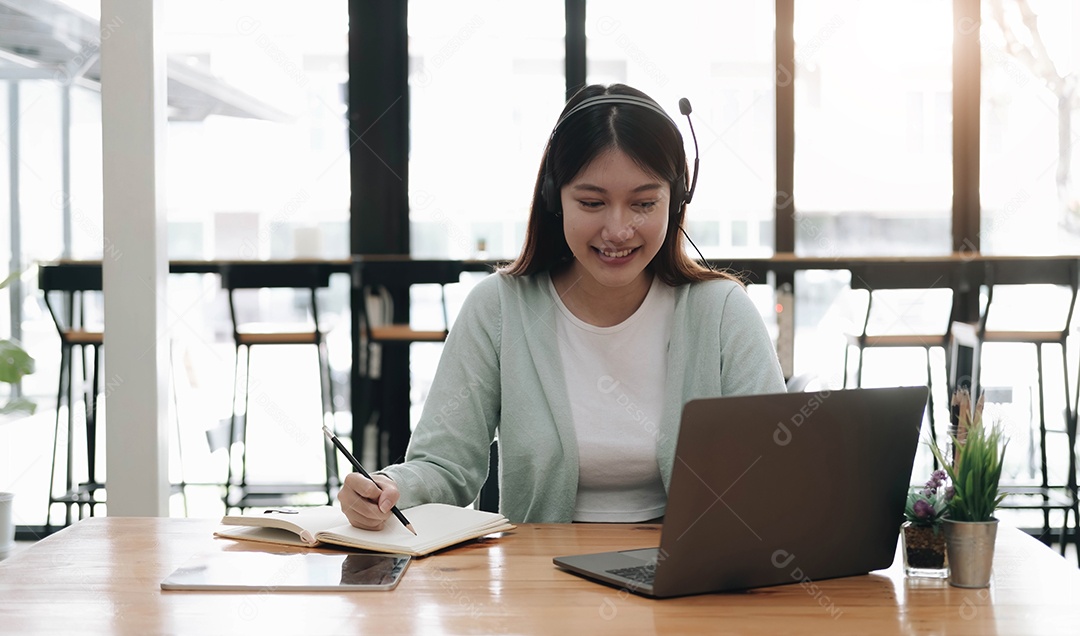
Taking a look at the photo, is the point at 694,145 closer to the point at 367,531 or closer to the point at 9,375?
the point at 367,531

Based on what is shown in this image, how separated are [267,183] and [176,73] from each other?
0.66 m

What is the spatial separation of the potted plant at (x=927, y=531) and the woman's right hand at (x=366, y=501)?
633 mm

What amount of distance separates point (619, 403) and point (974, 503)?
65 cm

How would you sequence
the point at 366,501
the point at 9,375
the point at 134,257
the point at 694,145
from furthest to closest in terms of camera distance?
the point at 9,375, the point at 134,257, the point at 694,145, the point at 366,501

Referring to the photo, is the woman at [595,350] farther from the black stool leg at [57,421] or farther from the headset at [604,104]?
the black stool leg at [57,421]

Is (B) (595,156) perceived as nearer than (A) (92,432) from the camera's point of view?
Yes

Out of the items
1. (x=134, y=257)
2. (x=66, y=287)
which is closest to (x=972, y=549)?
(x=134, y=257)

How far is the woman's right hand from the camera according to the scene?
1294mm

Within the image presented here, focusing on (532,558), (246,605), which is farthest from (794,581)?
(246,605)

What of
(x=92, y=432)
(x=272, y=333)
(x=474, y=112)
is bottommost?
(x=92, y=432)

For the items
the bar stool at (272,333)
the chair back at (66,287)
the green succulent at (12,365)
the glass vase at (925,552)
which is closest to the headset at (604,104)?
the glass vase at (925,552)

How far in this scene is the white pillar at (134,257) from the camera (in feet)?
7.80

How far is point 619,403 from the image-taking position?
165cm

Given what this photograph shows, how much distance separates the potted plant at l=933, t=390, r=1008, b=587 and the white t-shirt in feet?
1.80
